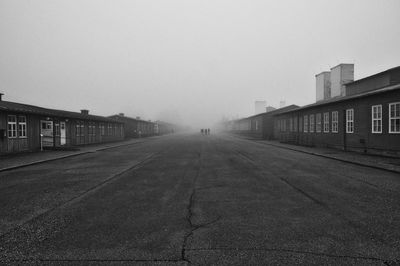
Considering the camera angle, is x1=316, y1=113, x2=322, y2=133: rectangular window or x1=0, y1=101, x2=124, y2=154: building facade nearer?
x1=0, y1=101, x2=124, y2=154: building facade

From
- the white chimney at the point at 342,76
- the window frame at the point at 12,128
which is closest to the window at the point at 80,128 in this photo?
the window frame at the point at 12,128

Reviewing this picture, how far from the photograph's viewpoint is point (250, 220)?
193 inches

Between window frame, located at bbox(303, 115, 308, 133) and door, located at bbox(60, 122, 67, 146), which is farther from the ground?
window frame, located at bbox(303, 115, 308, 133)

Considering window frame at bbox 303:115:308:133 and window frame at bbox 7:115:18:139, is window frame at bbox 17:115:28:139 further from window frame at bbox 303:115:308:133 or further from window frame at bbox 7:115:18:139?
window frame at bbox 303:115:308:133

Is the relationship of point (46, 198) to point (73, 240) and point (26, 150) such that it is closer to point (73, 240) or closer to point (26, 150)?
point (73, 240)

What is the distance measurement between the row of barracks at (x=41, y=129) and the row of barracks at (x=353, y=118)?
26380 mm

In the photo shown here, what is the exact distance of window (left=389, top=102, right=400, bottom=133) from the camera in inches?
581

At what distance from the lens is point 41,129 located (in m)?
21.1

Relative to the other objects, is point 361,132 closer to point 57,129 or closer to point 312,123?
point 312,123

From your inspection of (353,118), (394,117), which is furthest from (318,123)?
(394,117)

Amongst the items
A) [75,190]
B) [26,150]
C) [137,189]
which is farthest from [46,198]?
[26,150]

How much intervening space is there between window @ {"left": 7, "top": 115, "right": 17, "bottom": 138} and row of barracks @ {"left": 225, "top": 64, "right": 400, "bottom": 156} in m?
28.0

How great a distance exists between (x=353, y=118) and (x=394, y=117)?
13.3 feet

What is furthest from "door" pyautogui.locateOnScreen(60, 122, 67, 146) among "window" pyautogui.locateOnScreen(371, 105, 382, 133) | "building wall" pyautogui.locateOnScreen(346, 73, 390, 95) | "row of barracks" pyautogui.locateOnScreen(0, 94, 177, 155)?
"building wall" pyautogui.locateOnScreen(346, 73, 390, 95)
